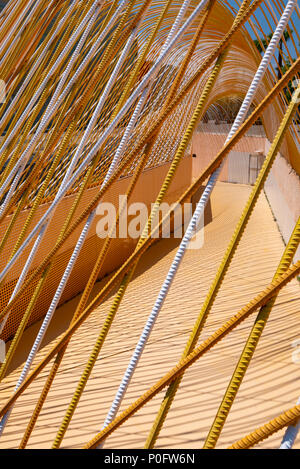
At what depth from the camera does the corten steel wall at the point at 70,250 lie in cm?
427

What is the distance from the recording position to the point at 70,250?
219 inches

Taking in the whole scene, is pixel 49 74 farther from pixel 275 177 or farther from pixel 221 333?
pixel 275 177

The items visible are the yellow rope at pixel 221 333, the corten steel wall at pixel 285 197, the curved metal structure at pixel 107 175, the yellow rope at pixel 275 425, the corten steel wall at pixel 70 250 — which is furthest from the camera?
the corten steel wall at pixel 285 197

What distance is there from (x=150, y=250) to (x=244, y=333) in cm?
397

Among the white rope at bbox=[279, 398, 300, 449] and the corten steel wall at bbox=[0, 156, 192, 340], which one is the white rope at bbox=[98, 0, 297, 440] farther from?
the corten steel wall at bbox=[0, 156, 192, 340]

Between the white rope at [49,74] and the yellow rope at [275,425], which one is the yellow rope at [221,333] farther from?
the white rope at [49,74]

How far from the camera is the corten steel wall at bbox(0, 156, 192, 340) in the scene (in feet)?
14.0

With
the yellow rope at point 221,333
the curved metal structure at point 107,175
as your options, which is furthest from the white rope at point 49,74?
the yellow rope at point 221,333

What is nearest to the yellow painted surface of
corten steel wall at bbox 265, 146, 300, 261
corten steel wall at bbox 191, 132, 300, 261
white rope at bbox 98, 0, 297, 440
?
corten steel wall at bbox 265, 146, 300, 261

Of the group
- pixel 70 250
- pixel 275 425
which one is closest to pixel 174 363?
pixel 70 250

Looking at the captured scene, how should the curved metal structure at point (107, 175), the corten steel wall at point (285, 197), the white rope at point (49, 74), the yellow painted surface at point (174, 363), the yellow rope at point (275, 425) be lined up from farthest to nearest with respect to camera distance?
the corten steel wall at point (285, 197) → the yellow painted surface at point (174, 363) → the white rope at point (49, 74) → the curved metal structure at point (107, 175) → the yellow rope at point (275, 425)
